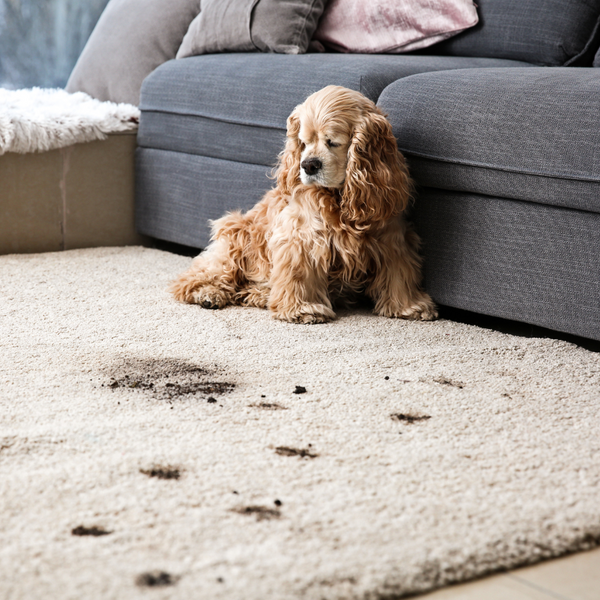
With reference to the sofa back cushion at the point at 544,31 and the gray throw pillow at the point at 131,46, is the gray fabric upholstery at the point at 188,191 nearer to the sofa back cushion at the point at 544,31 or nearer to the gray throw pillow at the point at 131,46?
the gray throw pillow at the point at 131,46

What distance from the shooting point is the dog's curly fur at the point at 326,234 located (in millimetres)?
1936

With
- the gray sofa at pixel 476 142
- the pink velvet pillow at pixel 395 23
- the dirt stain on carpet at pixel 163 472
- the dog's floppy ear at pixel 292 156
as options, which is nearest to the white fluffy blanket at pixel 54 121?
the gray sofa at pixel 476 142

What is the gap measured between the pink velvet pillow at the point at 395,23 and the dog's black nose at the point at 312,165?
105 centimetres

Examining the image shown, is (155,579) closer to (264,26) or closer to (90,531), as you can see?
(90,531)

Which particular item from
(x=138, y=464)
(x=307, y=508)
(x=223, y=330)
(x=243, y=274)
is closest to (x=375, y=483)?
(x=307, y=508)

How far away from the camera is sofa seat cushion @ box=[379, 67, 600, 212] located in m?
A: 1.74

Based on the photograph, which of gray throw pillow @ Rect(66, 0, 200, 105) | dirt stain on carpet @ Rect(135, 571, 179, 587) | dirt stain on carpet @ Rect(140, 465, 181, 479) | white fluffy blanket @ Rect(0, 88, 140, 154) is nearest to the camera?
dirt stain on carpet @ Rect(135, 571, 179, 587)

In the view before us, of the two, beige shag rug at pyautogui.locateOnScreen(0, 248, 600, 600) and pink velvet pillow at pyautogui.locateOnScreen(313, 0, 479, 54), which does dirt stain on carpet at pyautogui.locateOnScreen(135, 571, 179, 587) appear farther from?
pink velvet pillow at pyautogui.locateOnScreen(313, 0, 479, 54)

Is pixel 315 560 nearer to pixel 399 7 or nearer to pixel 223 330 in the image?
pixel 223 330

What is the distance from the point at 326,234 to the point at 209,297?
0.39m

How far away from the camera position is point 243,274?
2.29 meters

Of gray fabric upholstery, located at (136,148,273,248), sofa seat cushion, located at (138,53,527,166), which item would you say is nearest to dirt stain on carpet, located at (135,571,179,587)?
sofa seat cushion, located at (138,53,527,166)

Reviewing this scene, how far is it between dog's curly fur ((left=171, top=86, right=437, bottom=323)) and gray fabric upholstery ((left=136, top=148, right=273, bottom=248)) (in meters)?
0.30

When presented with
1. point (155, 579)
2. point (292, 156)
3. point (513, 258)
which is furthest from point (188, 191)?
point (155, 579)
